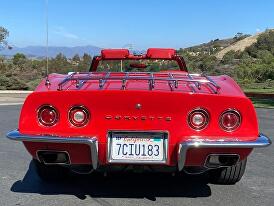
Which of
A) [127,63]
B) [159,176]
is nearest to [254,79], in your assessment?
[127,63]

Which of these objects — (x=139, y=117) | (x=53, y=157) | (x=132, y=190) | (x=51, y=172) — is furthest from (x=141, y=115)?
(x=51, y=172)

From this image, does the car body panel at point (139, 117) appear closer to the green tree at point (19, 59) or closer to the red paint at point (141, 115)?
the red paint at point (141, 115)

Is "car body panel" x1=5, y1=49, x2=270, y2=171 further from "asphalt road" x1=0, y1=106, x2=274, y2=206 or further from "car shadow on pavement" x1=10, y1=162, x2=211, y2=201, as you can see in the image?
"car shadow on pavement" x1=10, y1=162, x2=211, y2=201

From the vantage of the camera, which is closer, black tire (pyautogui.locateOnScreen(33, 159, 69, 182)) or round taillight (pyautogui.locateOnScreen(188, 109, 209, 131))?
round taillight (pyautogui.locateOnScreen(188, 109, 209, 131))

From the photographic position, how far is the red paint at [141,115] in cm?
413

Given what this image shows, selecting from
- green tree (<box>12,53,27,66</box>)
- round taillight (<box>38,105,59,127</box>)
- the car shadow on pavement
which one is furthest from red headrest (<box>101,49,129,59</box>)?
green tree (<box>12,53,27,66</box>)

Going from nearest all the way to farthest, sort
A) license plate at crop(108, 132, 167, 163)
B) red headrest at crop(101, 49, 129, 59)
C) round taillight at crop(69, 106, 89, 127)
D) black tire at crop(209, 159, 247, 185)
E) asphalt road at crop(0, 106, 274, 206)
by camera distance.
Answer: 1. license plate at crop(108, 132, 167, 163)
2. round taillight at crop(69, 106, 89, 127)
3. asphalt road at crop(0, 106, 274, 206)
4. black tire at crop(209, 159, 247, 185)
5. red headrest at crop(101, 49, 129, 59)

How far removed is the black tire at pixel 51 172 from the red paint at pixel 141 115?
0.74 metres

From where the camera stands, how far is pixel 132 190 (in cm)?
479

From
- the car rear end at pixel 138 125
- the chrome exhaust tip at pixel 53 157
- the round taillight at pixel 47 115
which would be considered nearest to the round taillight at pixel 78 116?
the car rear end at pixel 138 125

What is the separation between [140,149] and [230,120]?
80cm

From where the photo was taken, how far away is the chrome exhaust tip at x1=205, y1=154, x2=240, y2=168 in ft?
13.8

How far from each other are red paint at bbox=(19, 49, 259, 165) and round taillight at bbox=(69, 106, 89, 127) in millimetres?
34

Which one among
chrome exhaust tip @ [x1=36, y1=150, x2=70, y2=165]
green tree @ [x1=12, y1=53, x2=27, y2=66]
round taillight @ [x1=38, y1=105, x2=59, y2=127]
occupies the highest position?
round taillight @ [x1=38, y1=105, x2=59, y2=127]
